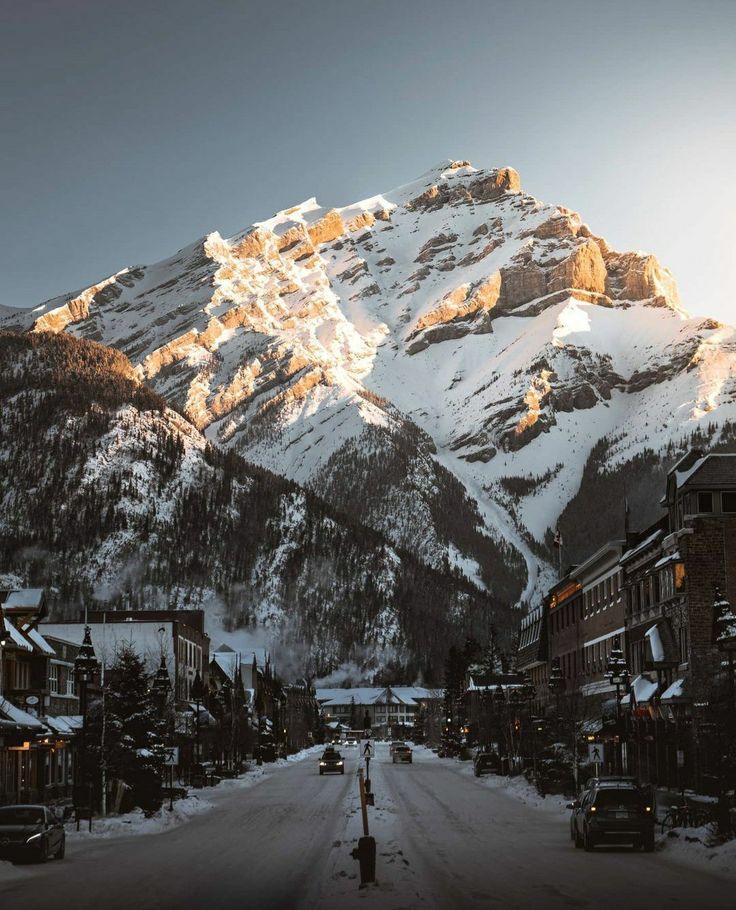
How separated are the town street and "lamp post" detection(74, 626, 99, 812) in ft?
16.1

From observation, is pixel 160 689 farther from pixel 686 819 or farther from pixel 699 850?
pixel 699 850

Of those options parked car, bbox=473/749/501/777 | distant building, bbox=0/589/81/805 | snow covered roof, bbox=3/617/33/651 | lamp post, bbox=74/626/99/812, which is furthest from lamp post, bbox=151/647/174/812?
parked car, bbox=473/749/501/777

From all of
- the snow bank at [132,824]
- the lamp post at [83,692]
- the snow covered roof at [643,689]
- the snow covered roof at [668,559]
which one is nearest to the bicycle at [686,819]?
the snow bank at [132,824]

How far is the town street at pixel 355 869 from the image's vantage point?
2583 centimetres

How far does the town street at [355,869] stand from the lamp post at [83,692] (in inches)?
194

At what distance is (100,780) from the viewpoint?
54000 mm

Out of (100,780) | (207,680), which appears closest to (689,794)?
(100,780)

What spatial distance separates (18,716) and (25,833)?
23.4 meters

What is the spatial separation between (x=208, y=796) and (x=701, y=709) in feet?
100

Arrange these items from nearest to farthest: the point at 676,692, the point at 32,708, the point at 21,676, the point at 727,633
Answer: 1. the point at 727,633
2. the point at 676,692
3. the point at 32,708
4. the point at 21,676

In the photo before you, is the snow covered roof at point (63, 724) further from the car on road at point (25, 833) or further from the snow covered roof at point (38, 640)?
the car on road at point (25, 833)

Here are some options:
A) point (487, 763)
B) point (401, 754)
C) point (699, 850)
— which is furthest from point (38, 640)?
point (401, 754)

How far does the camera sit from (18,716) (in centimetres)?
5706

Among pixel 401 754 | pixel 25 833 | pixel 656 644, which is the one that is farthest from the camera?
pixel 401 754
